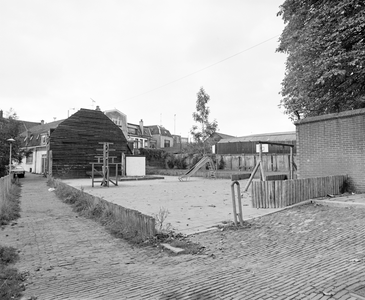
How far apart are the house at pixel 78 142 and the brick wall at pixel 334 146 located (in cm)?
2300

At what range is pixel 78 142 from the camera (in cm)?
3159

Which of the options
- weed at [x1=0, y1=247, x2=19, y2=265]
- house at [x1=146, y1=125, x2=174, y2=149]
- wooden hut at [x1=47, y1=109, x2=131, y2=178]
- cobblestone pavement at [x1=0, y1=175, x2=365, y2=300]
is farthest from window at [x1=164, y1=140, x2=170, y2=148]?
weed at [x1=0, y1=247, x2=19, y2=265]

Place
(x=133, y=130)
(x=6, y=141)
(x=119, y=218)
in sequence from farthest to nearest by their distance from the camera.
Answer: (x=133, y=130), (x=6, y=141), (x=119, y=218)

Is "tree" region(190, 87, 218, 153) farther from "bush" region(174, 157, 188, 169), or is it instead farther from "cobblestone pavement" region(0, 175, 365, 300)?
"cobblestone pavement" region(0, 175, 365, 300)

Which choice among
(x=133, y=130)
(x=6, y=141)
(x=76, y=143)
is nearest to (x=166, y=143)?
(x=133, y=130)

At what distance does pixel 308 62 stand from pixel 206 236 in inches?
371

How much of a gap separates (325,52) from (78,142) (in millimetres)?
26882

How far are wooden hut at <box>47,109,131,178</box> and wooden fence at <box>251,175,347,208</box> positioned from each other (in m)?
25.0

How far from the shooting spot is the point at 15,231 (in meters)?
7.28

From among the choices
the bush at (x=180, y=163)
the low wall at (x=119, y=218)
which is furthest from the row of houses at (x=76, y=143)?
the low wall at (x=119, y=218)

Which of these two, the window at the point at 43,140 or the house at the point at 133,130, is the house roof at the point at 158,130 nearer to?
the house at the point at 133,130

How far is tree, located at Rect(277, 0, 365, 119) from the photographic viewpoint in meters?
10.6

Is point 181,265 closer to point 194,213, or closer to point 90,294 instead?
point 90,294

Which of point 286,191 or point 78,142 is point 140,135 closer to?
point 78,142
